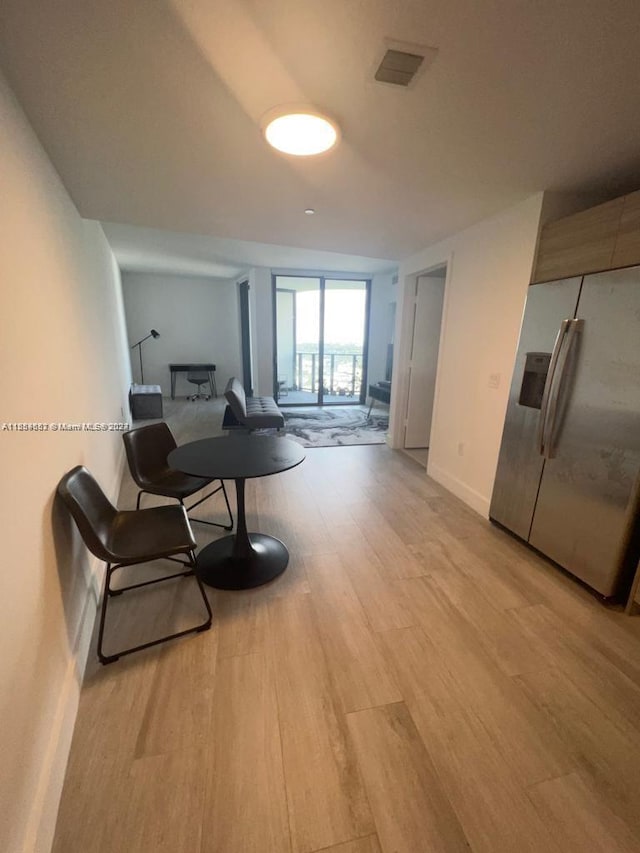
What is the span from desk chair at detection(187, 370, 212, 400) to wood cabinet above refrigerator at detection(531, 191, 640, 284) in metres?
6.55

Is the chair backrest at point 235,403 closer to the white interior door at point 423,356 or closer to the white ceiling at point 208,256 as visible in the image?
the white ceiling at point 208,256

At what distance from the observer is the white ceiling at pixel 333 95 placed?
1.07 meters

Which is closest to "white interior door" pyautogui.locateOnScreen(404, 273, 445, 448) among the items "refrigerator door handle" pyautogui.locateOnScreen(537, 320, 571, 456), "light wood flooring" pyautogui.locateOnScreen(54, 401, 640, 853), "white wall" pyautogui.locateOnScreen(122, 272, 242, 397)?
"refrigerator door handle" pyautogui.locateOnScreen(537, 320, 571, 456)

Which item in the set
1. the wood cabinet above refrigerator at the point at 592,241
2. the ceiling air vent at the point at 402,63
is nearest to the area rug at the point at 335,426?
the wood cabinet above refrigerator at the point at 592,241

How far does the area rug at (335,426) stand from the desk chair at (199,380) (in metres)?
2.33

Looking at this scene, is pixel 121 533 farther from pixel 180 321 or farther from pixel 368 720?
pixel 180 321

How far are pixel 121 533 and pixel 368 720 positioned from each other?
144 centimetres

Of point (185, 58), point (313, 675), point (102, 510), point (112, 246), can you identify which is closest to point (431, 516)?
point (313, 675)

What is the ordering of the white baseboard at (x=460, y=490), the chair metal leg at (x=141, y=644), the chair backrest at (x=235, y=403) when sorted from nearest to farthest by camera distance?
1. the chair metal leg at (x=141, y=644)
2. the white baseboard at (x=460, y=490)
3. the chair backrest at (x=235, y=403)

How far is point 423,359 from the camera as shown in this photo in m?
4.39

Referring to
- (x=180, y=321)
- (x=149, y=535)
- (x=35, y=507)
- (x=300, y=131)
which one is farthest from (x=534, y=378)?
(x=180, y=321)

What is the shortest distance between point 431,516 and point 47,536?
8.57ft

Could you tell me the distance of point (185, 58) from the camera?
1231 mm

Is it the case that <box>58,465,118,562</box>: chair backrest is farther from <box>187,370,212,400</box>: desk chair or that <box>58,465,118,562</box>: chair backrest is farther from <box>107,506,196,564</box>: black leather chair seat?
<box>187,370,212,400</box>: desk chair
